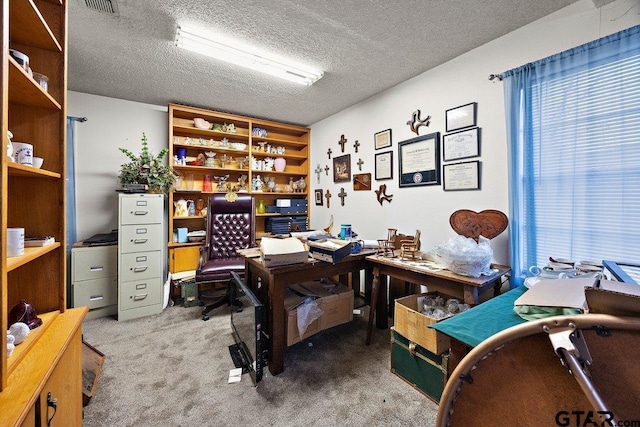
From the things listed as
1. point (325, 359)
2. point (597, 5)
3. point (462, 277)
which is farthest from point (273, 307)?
point (597, 5)

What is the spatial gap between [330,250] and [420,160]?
4.54 feet

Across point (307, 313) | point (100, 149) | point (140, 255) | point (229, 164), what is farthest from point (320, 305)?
point (100, 149)

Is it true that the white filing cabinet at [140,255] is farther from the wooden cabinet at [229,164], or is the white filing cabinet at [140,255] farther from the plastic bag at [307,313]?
the plastic bag at [307,313]

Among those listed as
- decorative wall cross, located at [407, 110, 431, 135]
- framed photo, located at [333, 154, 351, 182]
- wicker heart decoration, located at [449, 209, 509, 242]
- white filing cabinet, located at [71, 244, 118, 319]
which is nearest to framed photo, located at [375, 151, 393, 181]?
decorative wall cross, located at [407, 110, 431, 135]

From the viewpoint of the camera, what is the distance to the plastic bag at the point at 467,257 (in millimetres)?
1555

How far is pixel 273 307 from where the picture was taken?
5.52 feet

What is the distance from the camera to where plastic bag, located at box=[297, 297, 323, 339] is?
1910 mm

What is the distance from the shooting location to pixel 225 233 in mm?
3178

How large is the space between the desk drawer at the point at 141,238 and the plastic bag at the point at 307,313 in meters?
1.79

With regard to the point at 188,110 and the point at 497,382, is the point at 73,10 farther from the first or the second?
the point at 497,382

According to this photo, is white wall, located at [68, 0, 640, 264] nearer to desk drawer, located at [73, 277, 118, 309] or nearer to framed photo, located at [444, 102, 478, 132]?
framed photo, located at [444, 102, 478, 132]

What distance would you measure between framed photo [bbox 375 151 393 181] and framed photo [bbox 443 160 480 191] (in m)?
0.64

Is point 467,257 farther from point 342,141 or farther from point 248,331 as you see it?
point 342,141

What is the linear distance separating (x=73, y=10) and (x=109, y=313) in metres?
2.64
